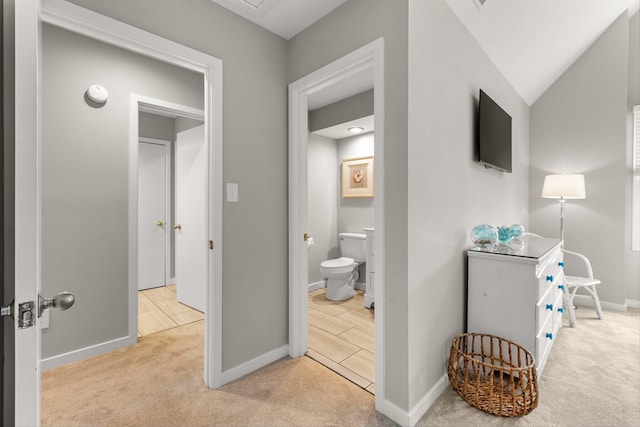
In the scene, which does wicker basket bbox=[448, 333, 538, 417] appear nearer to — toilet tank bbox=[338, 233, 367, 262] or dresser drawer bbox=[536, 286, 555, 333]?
dresser drawer bbox=[536, 286, 555, 333]

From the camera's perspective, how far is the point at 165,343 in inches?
93.3

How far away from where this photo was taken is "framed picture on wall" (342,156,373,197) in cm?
373

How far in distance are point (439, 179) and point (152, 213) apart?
364 centimetres

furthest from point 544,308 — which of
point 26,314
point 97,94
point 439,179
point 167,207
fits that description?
point 167,207

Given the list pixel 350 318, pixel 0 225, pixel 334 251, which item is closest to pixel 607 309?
pixel 350 318

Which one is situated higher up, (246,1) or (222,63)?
(246,1)

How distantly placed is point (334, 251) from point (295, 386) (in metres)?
2.41

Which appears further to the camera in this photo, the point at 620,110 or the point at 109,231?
the point at 620,110

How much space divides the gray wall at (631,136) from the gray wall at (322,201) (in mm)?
3247

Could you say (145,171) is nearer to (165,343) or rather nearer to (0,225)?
(165,343)

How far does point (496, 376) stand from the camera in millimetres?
1882

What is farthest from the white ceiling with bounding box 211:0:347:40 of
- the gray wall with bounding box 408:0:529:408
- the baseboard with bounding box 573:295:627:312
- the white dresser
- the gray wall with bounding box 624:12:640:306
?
the baseboard with bounding box 573:295:627:312

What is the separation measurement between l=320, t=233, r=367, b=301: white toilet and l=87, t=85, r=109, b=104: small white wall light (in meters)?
2.49

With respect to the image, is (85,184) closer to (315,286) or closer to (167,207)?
(167,207)
